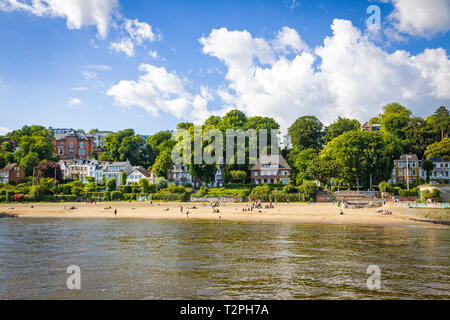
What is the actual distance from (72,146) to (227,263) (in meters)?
128

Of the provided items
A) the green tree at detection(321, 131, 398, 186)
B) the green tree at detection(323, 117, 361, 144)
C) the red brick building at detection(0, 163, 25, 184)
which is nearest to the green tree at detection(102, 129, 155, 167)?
the red brick building at detection(0, 163, 25, 184)

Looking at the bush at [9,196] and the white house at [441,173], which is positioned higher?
the white house at [441,173]

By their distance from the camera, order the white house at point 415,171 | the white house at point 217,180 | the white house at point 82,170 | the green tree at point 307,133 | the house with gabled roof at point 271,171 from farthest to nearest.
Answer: the white house at point 82,170 < the green tree at point 307,133 < the white house at point 217,180 < the house with gabled roof at point 271,171 < the white house at point 415,171

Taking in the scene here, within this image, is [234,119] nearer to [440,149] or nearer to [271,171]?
[271,171]

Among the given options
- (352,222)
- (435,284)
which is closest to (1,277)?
(435,284)

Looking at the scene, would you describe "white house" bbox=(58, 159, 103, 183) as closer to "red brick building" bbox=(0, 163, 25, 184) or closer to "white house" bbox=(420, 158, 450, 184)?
"red brick building" bbox=(0, 163, 25, 184)

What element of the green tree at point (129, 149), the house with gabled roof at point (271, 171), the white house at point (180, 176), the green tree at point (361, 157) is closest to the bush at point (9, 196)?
the white house at point (180, 176)

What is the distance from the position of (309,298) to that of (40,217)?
5321 centimetres

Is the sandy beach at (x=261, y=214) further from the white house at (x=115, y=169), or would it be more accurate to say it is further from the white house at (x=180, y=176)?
the white house at (x=115, y=169)

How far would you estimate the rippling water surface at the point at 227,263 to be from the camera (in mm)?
17531

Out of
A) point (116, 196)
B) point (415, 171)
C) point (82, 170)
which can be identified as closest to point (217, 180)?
point (116, 196)

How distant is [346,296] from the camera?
16.8m

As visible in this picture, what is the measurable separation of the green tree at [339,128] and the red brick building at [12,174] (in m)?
84.4
